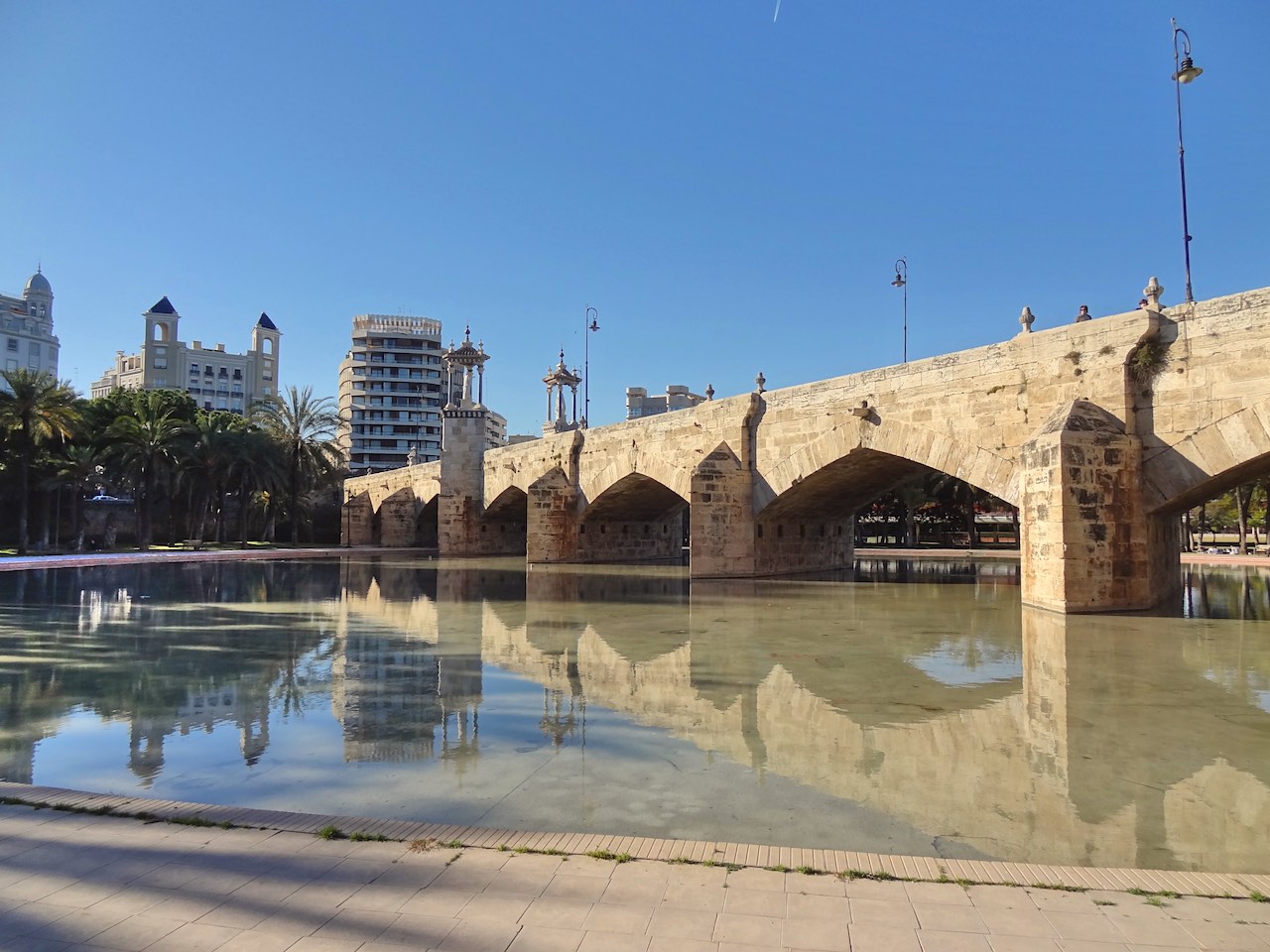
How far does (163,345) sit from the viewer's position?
86.6 metres

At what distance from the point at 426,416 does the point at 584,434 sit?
186 ft

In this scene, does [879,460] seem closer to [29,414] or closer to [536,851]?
[536,851]

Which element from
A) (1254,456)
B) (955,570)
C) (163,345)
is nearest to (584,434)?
(955,570)

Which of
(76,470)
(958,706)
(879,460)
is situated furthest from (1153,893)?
(76,470)

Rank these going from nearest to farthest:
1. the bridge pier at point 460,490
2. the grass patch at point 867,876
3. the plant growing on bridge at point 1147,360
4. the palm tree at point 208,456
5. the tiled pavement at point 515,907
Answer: the tiled pavement at point 515,907 → the grass patch at point 867,876 → the plant growing on bridge at point 1147,360 → the bridge pier at point 460,490 → the palm tree at point 208,456

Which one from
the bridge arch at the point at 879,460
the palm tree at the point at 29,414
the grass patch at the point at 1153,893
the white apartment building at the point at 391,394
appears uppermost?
the white apartment building at the point at 391,394

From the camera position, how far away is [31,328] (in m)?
103

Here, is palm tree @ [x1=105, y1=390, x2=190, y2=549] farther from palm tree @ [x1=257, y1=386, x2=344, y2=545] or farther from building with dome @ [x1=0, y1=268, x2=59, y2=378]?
building with dome @ [x1=0, y1=268, x2=59, y2=378]

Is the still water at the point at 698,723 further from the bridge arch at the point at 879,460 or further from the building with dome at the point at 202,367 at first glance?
the building with dome at the point at 202,367

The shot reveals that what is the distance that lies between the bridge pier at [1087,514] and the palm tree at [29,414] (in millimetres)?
32581

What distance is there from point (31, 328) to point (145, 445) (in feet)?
308

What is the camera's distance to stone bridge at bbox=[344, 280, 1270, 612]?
10.8 metres

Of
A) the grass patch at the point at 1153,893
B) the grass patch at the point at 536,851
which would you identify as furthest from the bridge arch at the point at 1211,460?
the grass patch at the point at 536,851

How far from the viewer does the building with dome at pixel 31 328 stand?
3871 inches
